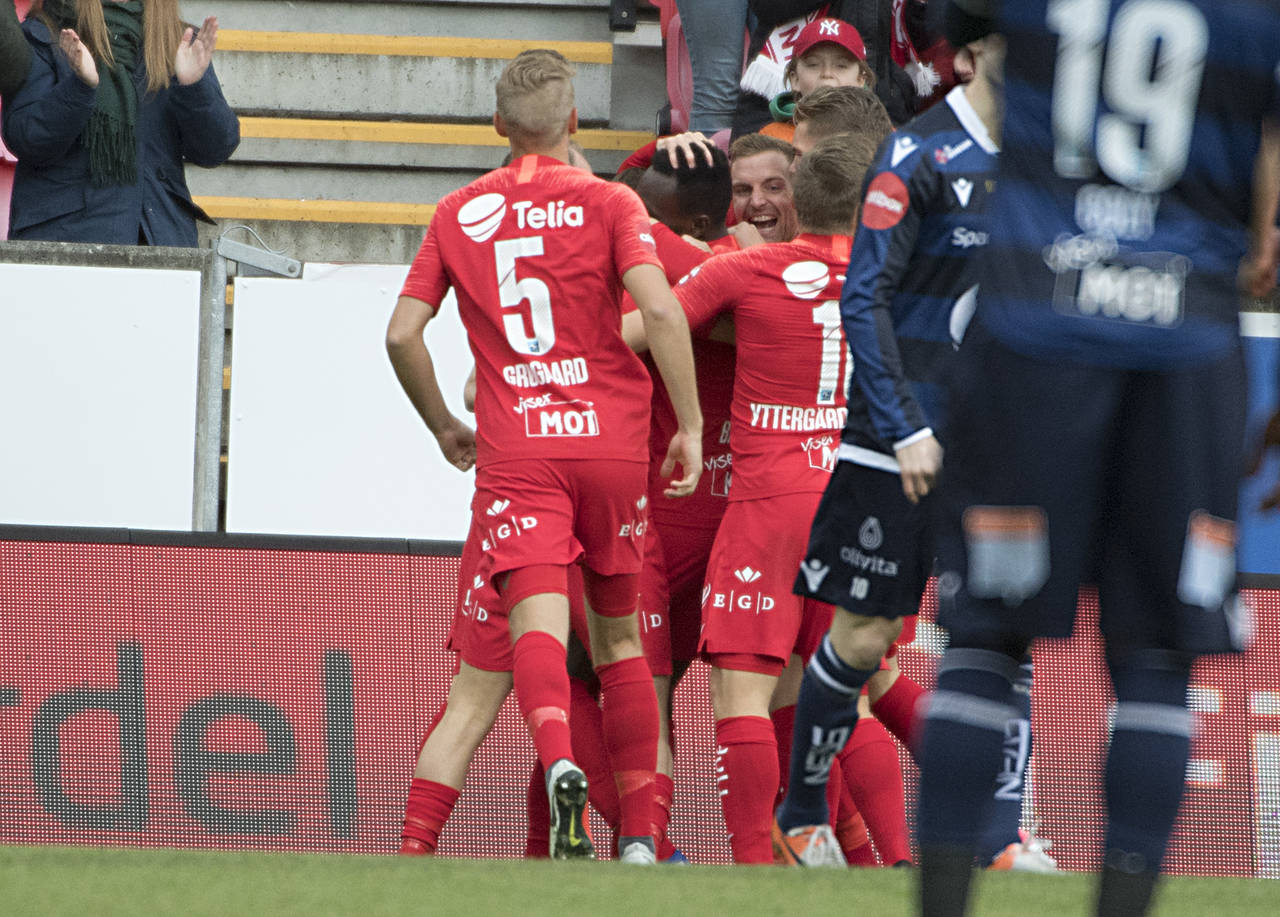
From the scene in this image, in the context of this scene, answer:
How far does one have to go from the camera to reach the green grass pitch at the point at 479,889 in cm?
324

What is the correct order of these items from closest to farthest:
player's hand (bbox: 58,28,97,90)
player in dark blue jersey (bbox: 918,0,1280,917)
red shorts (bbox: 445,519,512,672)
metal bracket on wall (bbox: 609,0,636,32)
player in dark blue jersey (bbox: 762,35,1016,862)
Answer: player in dark blue jersey (bbox: 918,0,1280,917) < player in dark blue jersey (bbox: 762,35,1016,862) < red shorts (bbox: 445,519,512,672) < player's hand (bbox: 58,28,97,90) < metal bracket on wall (bbox: 609,0,636,32)

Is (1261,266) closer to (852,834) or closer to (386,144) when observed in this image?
(852,834)

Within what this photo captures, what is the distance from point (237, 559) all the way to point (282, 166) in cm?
438

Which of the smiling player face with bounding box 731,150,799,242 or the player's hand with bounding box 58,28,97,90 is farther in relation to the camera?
the player's hand with bounding box 58,28,97,90

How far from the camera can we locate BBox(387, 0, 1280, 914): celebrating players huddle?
270 cm

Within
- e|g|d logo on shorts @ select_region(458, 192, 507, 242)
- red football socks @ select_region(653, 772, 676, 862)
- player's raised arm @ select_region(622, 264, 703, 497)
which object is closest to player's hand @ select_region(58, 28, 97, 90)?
e|g|d logo on shorts @ select_region(458, 192, 507, 242)

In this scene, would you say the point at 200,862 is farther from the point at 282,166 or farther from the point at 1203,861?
the point at 282,166

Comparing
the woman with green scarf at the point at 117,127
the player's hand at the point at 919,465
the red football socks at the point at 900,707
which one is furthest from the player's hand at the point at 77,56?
the player's hand at the point at 919,465

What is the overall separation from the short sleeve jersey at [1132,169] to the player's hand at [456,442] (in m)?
2.51

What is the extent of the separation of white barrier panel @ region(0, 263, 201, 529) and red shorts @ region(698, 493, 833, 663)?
7.94 feet

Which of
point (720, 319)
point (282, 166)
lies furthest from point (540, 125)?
point (282, 166)

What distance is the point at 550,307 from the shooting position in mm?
4840

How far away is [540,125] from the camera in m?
5.02

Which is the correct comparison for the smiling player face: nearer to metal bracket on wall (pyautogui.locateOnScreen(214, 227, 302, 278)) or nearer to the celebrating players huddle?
the celebrating players huddle
